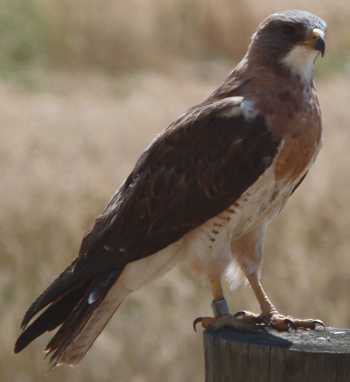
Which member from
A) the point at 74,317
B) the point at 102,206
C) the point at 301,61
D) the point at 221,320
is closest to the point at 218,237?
the point at 221,320

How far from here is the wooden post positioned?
4.01 metres

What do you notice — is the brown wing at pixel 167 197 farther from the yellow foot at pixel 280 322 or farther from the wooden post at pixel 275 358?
the wooden post at pixel 275 358

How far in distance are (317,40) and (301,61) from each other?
11 centimetres

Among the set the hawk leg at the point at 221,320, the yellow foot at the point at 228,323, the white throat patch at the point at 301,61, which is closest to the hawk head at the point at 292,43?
the white throat patch at the point at 301,61

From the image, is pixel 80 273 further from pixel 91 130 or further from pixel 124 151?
pixel 91 130

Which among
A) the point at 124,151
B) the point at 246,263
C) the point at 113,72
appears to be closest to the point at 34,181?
the point at 124,151

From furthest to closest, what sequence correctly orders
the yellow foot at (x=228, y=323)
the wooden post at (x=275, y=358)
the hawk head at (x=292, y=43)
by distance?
1. the hawk head at (x=292, y=43)
2. the yellow foot at (x=228, y=323)
3. the wooden post at (x=275, y=358)

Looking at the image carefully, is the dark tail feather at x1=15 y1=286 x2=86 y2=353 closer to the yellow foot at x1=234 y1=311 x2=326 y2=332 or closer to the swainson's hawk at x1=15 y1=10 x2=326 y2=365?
the swainson's hawk at x1=15 y1=10 x2=326 y2=365

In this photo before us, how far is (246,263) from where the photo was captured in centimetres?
520

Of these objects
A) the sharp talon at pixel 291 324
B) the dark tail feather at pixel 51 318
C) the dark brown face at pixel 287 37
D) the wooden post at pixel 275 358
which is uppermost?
the dark brown face at pixel 287 37

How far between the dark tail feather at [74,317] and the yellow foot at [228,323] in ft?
1.33

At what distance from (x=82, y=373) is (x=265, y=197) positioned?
2.91 metres

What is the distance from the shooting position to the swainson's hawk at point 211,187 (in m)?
4.91

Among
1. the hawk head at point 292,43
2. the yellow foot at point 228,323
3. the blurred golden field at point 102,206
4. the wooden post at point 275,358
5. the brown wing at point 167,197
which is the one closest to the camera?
the wooden post at point 275,358
